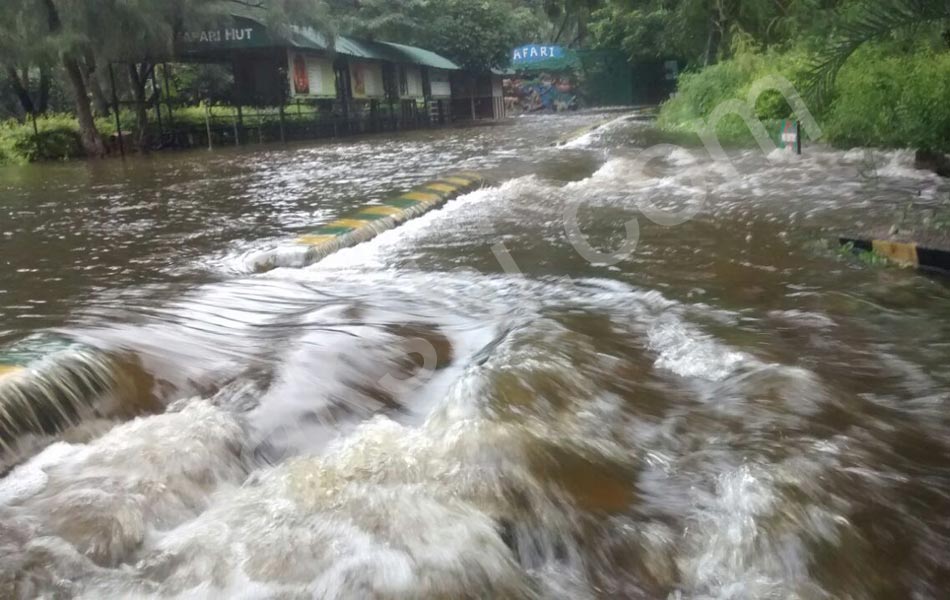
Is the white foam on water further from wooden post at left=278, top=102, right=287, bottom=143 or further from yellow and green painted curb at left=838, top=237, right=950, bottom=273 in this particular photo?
wooden post at left=278, top=102, right=287, bottom=143

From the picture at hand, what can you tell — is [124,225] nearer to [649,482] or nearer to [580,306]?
[580,306]

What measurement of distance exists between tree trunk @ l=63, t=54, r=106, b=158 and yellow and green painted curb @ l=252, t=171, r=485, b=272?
14282 millimetres

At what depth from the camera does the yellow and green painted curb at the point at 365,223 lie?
705cm

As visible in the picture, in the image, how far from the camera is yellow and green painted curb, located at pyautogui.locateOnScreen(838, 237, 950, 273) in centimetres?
551

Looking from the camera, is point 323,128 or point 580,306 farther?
point 323,128

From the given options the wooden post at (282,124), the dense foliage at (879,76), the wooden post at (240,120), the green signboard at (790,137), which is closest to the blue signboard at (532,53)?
the wooden post at (282,124)

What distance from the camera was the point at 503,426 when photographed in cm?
357

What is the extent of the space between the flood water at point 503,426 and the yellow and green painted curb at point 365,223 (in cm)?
32

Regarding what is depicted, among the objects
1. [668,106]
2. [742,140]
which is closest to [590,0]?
[668,106]

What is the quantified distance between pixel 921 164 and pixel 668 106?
1400 cm

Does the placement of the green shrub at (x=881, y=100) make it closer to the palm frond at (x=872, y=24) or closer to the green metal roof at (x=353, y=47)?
the palm frond at (x=872, y=24)

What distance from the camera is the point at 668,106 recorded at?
906 inches

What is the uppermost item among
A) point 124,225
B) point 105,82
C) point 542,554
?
point 105,82

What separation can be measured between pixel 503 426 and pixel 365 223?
5.17 m
